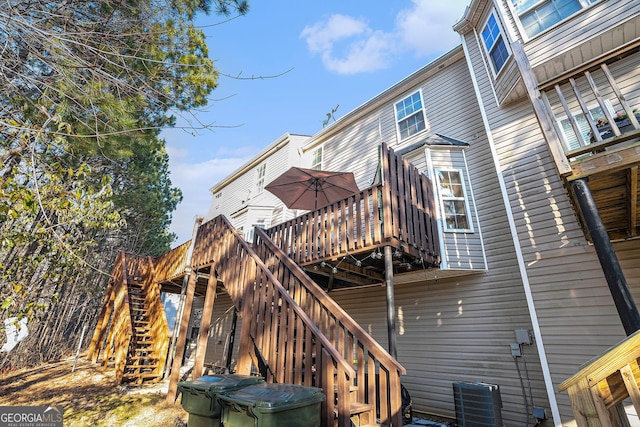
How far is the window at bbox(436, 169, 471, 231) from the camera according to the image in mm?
7234

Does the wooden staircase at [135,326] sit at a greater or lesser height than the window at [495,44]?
lesser

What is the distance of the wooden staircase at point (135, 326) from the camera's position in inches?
305

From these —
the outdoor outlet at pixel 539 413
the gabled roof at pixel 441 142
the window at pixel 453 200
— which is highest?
the gabled roof at pixel 441 142

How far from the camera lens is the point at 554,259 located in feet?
18.2

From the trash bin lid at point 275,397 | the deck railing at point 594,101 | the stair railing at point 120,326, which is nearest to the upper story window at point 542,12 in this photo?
the deck railing at point 594,101

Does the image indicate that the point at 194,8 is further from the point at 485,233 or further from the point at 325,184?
the point at 485,233

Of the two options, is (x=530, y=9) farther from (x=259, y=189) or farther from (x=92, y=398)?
(x=92, y=398)

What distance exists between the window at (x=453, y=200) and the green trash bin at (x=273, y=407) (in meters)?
5.47

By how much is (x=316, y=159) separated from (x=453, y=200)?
6645 millimetres

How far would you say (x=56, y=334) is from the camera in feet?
37.1

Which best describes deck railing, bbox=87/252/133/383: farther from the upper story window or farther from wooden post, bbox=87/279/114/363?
the upper story window

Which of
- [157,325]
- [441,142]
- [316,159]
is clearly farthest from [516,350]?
[316,159]

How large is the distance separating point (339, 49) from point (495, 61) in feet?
13.7

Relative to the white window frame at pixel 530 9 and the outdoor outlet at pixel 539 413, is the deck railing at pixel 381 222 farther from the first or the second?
Answer: the white window frame at pixel 530 9
